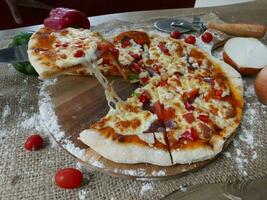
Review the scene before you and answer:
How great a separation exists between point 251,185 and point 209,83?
2.06ft

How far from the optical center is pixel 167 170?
65.5 inches

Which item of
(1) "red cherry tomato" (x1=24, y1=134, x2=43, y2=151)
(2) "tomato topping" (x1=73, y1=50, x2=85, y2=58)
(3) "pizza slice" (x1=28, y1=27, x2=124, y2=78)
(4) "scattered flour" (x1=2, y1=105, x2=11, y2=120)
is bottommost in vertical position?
(4) "scattered flour" (x1=2, y1=105, x2=11, y2=120)

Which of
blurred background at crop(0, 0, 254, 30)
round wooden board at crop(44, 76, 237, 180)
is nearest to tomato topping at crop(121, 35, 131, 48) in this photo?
round wooden board at crop(44, 76, 237, 180)

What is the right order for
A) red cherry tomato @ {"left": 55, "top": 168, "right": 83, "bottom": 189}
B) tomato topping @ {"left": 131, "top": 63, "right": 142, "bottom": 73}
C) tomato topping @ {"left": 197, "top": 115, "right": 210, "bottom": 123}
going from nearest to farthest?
red cherry tomato @ {"left": 55, "top": 168, "right": 83, "bottom": 189} → tomato topping @ {"left": 197, "top": 115, "right": 210, "bottom": 123} → tomato topping @ {"left": 131, "top": 63, "right": 142, "bottom": 73}

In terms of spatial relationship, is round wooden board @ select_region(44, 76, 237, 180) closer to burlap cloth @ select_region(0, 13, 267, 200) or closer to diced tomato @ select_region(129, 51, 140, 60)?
burlap cloth @ select_region(0, 13, 267, 200)

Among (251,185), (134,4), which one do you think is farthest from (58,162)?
(134,4)

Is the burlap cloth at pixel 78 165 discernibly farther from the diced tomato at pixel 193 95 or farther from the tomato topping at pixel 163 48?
the tomato topping at pixel 163 48

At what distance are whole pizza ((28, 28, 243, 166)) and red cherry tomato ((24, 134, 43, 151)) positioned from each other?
22 centimetres

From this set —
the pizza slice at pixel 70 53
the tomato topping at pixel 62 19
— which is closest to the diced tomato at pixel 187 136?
the pizza slice at pixel 70 53

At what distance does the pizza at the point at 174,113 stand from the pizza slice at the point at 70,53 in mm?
150

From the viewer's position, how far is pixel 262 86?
206cm

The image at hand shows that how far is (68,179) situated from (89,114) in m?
0.42

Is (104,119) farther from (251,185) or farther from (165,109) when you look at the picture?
(251,185)

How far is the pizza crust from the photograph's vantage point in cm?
165
